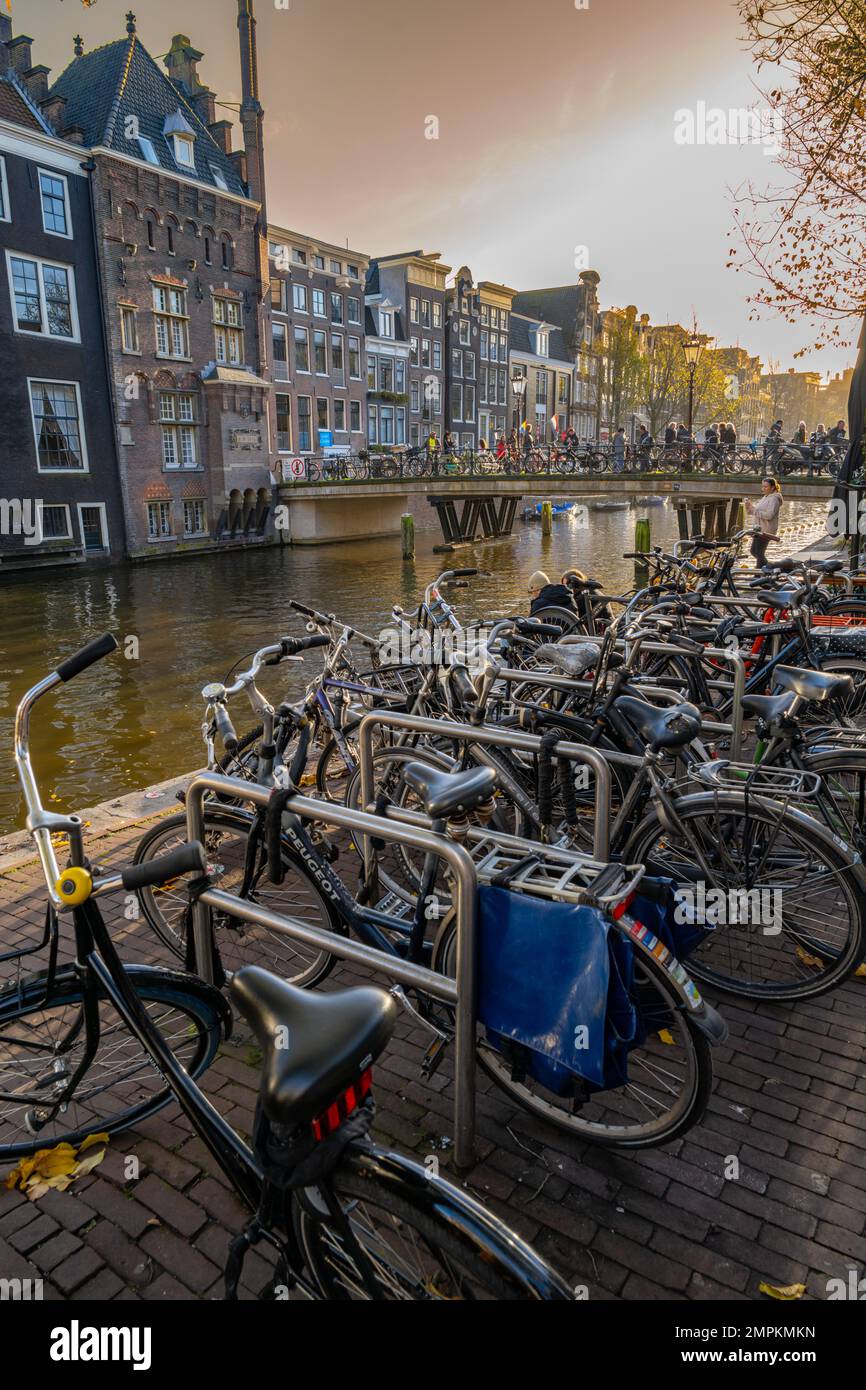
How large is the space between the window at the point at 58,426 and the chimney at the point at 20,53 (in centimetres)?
994

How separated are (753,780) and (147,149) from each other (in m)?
34.4

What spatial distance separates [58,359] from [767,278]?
23242mm

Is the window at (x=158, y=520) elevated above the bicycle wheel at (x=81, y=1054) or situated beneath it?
elevated above

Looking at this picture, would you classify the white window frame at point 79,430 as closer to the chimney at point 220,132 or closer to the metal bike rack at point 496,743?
the chimney at point 220,132

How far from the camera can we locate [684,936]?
9.40ft

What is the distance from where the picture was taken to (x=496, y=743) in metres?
3.56

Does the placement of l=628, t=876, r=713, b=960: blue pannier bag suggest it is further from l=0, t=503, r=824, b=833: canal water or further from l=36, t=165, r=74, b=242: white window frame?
l=36, t=165, r=74, b=242: white window frame

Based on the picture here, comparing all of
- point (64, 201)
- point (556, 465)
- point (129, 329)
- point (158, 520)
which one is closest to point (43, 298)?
point (129, 329)

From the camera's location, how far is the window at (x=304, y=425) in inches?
1609

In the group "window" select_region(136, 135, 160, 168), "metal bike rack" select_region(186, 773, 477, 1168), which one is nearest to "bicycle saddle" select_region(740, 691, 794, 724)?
"metal bike rack" select_region(186, 773, 477, 1168)

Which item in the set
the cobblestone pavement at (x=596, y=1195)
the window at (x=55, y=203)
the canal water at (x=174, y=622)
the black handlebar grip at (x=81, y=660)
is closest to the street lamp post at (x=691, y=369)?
the canal water at (x=174, y=622)

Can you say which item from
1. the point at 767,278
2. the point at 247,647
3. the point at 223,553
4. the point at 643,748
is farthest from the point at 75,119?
the point at 643,748
